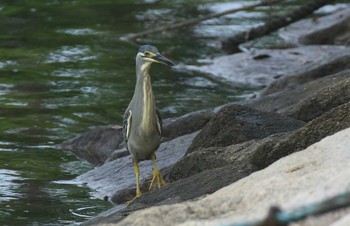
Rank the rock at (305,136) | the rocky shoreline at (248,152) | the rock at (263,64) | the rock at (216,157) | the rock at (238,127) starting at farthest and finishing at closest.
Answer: the rock at (263,64)
the rock at (238,127)
the rock at (216,157)
the rock at (305,136)
the rocky shoreline at (248,152)

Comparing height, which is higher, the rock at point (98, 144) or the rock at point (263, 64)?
the rock at point (98, 144)

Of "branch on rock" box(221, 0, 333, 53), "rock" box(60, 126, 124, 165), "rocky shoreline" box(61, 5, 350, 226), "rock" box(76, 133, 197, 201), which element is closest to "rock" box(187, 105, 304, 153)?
"rocky shoreline" box(61, 5, 350, 226)

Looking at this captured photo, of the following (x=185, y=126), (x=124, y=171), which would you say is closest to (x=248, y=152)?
(x=124, y=171)

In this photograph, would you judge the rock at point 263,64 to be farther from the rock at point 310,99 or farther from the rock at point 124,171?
the rock at point 124,171

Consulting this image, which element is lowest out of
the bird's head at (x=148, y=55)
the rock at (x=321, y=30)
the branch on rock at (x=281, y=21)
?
the rock at (x=321, y=30)

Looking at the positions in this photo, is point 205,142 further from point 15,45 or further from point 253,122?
point 15,45

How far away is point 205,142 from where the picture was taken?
27.9ft

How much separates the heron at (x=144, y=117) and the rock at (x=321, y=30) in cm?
831

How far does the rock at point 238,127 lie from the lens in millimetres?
8352

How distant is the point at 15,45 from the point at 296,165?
11.7m

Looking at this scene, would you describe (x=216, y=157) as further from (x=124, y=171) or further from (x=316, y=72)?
(x=316, y=72)

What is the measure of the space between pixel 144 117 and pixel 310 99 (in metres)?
1.49

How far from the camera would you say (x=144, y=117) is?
8.55m

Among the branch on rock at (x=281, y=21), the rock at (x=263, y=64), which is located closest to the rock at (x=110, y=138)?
the rock at (x=263, y=64)
